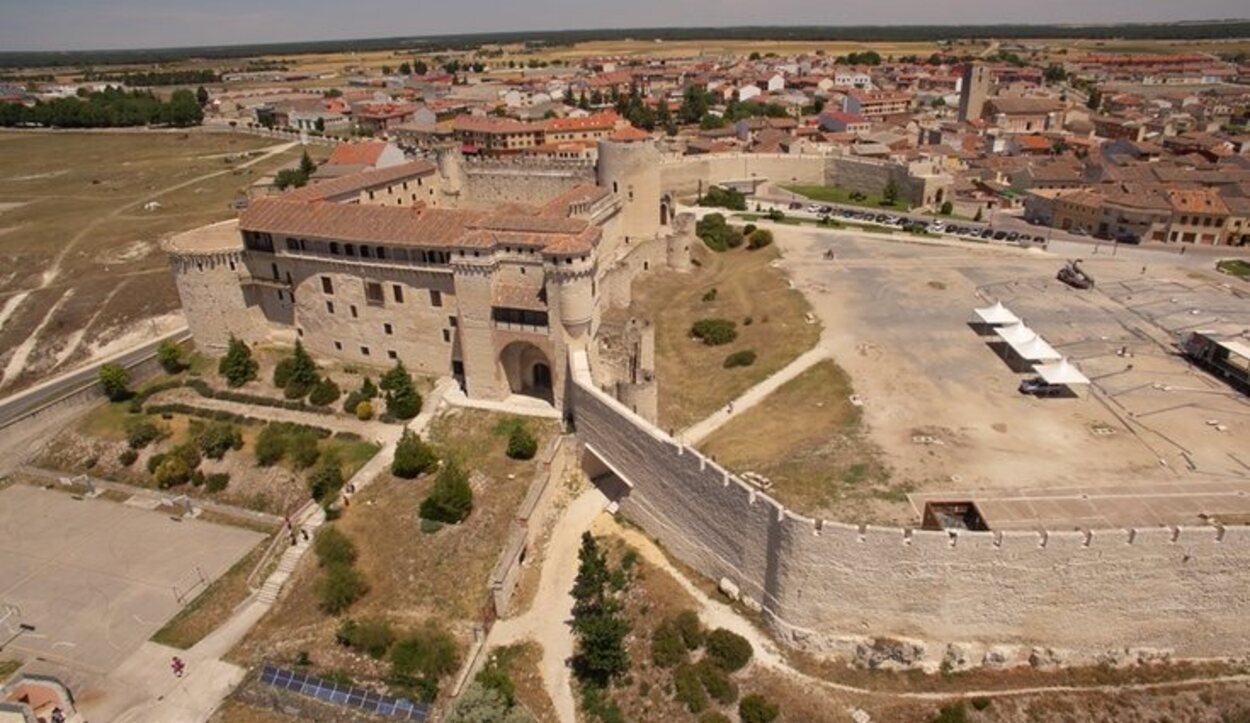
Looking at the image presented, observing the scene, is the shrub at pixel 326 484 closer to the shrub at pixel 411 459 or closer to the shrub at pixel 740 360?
the shrub at pixel 411 459

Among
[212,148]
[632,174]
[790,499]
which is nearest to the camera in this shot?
[790,499]

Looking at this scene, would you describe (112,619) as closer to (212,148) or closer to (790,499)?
(790,499)

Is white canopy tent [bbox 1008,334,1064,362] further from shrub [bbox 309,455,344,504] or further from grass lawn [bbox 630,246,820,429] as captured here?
shrub [bbox 309,455,344,504]

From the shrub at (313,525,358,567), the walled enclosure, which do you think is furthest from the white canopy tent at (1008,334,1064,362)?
the shrub at (313,525,358,567)

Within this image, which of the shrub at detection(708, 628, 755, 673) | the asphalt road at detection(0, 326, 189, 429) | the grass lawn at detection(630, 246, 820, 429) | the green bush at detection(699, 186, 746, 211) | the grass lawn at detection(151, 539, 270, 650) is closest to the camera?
the shrub at detection(708, 628, 755, 673)

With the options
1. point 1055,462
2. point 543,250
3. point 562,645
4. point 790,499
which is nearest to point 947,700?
point 790,499

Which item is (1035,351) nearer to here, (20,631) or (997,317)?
(997,317)
